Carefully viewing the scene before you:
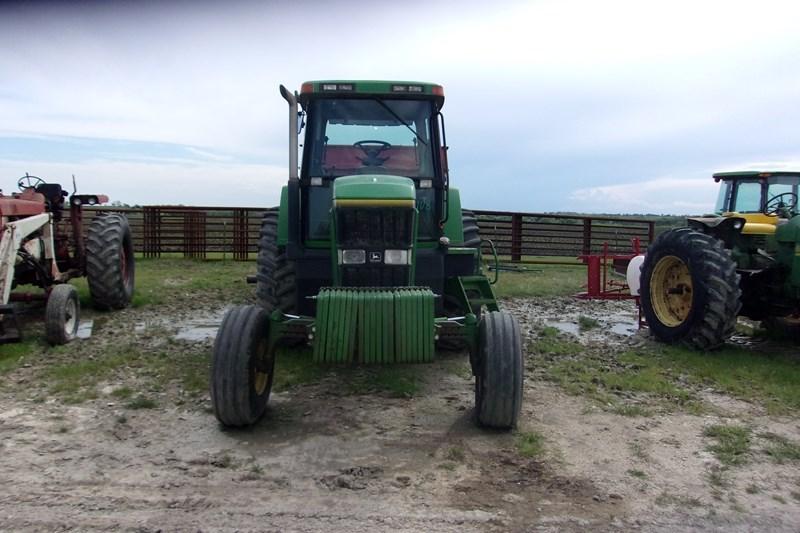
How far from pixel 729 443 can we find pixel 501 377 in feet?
5.17

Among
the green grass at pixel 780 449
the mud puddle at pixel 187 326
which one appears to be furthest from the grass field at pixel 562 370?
the green grass at pixel 780 449

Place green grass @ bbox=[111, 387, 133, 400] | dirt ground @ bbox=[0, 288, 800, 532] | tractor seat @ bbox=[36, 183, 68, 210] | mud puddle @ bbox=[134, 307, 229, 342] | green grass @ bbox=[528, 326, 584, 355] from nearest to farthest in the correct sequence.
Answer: dirt ground @ bbox=[0, 288, 800, 532], green grass @ bbox=[111, 387, 133, 400], green grass @ bbox=[528, 326, 584, 355], mud puddle @ bbox=[134, 307, 229, 342], tractor seat @ bbox=[36, 183, 68, 210]

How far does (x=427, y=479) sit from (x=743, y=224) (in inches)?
212

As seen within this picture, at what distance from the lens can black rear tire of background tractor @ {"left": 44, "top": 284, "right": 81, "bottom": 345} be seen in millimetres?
6836

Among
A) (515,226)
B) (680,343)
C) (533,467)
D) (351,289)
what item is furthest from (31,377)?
(515,226)

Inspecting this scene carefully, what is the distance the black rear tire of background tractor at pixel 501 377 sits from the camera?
4465mm

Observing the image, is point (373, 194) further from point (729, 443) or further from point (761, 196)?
point (761, 196)

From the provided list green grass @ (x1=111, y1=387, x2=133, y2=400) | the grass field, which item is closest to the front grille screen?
the grass field

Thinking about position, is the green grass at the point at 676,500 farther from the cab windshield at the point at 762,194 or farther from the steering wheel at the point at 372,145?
the cab windshield at the point at 762,194

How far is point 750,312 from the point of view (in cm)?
763

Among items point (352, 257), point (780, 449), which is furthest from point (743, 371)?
point (352, 257)

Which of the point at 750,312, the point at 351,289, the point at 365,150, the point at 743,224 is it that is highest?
the point at 365,150

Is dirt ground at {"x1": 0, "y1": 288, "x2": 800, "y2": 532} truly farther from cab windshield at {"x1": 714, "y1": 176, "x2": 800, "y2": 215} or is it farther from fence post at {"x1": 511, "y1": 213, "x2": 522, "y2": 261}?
fence post at {"x1": 511, "y1": 213, "x2": 522, "y2": 261}

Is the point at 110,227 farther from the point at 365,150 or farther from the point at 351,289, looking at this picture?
the point at 351,289
